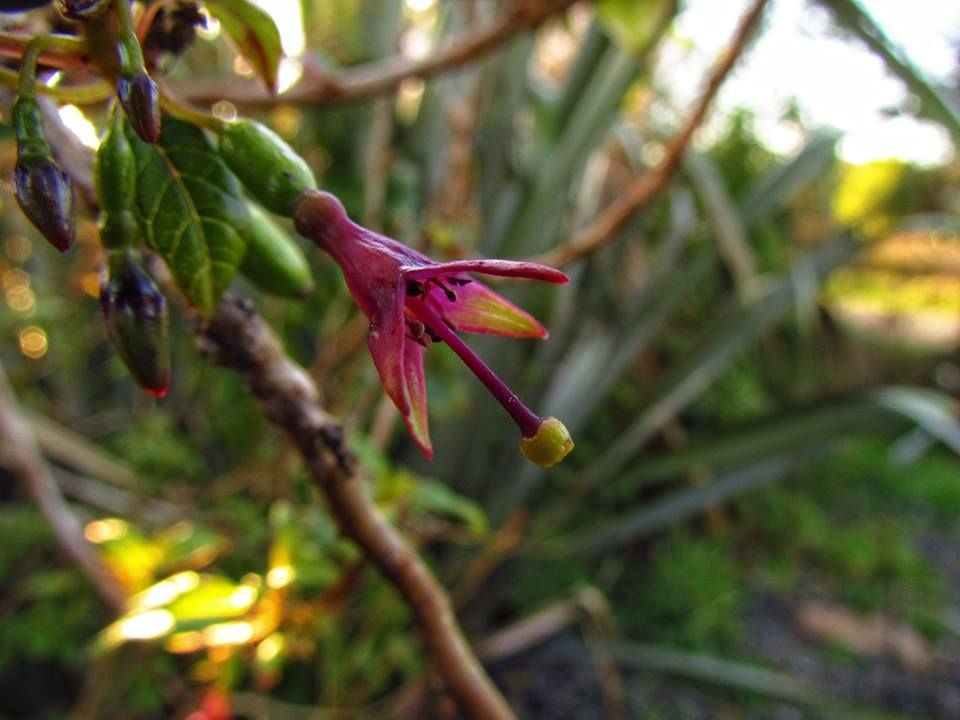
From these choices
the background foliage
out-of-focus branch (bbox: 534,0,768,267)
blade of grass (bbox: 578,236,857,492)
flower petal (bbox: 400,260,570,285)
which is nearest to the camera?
flower petal (bbox: 400,260,570,285)

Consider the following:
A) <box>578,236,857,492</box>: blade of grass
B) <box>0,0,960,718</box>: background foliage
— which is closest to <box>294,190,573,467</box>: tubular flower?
<box>0,0,960,718</box>: background foliage

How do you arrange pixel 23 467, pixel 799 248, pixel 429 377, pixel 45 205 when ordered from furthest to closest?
pixel 799 248 → pixel 429 377 → pixel 23 467 → pixel 45 205

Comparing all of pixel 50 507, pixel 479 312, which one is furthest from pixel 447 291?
pixel 50 507

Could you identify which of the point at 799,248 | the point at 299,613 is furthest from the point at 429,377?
the point at 799,248

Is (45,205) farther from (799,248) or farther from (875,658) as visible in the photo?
(799,248)

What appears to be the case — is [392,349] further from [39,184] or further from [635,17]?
[635,17]

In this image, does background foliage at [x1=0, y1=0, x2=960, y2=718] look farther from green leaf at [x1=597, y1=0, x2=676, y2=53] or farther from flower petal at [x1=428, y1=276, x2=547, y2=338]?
flower petal at [x1=428, y1=276, x2=547, y2=338]

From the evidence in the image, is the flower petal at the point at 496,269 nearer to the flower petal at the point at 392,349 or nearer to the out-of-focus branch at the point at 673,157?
the flower petal at the point at 392,349
